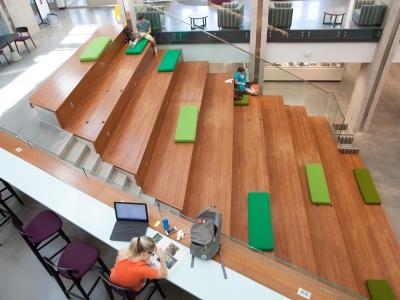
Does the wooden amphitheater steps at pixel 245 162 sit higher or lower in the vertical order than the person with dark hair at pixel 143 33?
lower

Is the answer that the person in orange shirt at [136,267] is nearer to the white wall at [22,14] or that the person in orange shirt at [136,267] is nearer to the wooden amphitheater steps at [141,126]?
the wooden amphitheater steps at [141,126]

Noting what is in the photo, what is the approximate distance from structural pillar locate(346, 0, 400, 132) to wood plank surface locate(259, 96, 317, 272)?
A: 2.29 metres

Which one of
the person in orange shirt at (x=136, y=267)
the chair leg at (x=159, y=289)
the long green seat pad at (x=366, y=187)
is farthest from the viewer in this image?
the long green seat pad at (x=366, y=187)

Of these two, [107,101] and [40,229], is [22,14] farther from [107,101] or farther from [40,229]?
[40,229]

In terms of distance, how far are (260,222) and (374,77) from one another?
5.21m

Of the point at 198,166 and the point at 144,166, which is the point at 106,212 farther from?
the point at 198,166

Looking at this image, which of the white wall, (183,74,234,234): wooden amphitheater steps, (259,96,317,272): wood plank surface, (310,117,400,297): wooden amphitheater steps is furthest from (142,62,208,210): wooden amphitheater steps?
the white wall

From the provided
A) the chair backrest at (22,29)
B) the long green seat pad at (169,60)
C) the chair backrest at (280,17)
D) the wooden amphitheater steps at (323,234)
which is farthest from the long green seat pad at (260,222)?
the chair backrest at (22,29)

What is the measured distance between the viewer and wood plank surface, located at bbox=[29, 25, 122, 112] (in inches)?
194

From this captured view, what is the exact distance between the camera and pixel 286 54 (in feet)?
24.1

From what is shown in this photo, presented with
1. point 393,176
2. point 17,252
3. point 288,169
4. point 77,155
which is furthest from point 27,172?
point 393,176

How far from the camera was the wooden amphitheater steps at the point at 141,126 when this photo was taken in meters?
4.63

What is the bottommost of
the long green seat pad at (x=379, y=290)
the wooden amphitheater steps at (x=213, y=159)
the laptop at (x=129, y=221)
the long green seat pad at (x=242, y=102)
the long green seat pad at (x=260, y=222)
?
the long green seat pad at (x=379, y=290)

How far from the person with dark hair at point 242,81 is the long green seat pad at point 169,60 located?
1498 millimetres
